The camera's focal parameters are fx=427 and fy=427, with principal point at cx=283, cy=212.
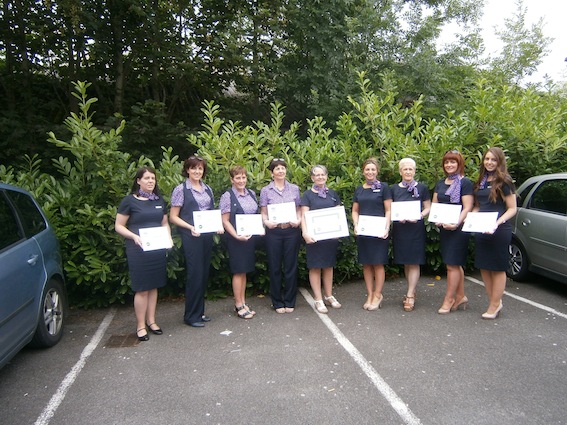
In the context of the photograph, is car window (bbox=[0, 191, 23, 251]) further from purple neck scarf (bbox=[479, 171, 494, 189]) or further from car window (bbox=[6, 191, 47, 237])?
purple neck scarf (bbox=[479, 171, 494, 189])

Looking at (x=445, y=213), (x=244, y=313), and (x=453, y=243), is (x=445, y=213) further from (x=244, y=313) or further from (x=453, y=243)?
(x=244, y=313)

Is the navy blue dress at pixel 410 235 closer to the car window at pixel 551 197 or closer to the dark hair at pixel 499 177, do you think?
the dark hair at pixel 499 177

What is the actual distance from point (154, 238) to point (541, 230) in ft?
16.5

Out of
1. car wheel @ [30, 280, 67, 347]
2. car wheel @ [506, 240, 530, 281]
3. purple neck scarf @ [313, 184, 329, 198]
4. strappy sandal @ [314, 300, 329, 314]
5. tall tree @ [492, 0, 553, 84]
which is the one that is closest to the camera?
car wheel @ [30, 280, 67, 347]

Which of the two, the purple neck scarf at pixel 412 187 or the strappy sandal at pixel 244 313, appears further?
the strappy sandal at pixel 244 313

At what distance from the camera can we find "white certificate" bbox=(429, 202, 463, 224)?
4742 millimetres

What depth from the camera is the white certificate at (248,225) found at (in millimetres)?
4824

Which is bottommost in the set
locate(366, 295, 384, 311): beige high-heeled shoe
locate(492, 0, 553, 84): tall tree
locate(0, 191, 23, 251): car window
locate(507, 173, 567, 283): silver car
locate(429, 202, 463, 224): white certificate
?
locate(366, 295, 384, 311): beige high-heeled shoe

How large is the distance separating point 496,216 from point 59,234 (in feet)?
16.3

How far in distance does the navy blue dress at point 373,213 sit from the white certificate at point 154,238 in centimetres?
225

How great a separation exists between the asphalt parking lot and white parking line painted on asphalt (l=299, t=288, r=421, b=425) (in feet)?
0.03

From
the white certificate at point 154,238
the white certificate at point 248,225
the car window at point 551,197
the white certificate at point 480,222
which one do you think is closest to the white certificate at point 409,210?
the white certificate at point 480,222

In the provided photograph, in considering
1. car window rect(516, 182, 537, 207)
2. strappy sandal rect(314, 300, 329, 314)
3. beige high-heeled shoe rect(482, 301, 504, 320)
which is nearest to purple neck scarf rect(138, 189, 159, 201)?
strappy sandal rect(314, 300, 329, 314)

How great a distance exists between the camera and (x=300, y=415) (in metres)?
3.13
